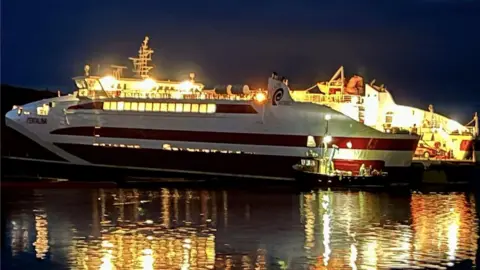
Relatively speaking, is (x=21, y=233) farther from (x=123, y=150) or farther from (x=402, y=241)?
(x=123, y=150)

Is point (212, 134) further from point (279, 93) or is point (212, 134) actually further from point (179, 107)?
point (279, 93)

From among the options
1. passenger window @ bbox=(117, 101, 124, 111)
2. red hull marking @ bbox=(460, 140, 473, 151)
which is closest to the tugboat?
red hull marking @ bbox=(460, 140, 473, 151)

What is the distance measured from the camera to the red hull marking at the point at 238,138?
4069 cm

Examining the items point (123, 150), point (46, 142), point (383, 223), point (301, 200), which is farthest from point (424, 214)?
point (46, 142)

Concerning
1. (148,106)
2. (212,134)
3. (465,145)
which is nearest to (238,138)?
(212,134)

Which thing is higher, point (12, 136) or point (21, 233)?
point (12, 136)

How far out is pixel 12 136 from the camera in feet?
145

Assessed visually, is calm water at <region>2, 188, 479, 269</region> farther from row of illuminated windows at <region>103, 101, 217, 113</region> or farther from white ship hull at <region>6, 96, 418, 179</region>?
row of illuminated windows at <region>103, 101, 217, 113</region>

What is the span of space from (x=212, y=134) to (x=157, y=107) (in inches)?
133

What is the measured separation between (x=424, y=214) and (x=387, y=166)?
10.9 m

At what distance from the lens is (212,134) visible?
4128 cm

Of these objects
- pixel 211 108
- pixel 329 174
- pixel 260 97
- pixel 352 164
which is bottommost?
pixel 329 174

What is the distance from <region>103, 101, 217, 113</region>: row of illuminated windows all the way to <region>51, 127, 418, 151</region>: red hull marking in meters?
1.16

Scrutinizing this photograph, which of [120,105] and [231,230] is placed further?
[120,105]
